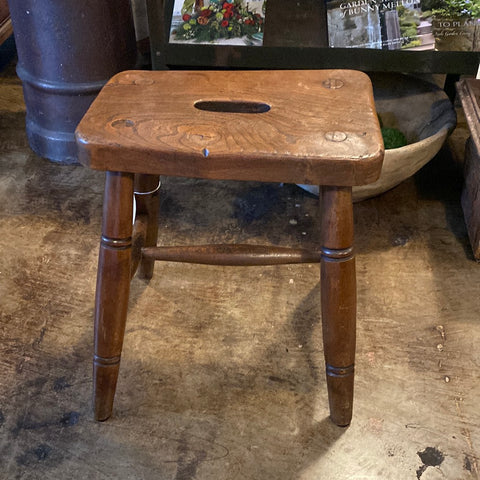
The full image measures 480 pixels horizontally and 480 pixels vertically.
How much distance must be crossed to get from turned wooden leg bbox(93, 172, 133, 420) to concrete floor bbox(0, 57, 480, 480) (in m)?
0.11

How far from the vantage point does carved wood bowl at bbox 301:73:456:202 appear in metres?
1.50

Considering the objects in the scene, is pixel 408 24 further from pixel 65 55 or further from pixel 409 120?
pixel 65 55

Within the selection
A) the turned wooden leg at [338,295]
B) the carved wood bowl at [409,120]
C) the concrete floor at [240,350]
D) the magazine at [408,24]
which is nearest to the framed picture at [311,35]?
the magazine at [408,24]

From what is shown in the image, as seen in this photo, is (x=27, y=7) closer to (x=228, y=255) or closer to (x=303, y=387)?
(x=228, y=255)

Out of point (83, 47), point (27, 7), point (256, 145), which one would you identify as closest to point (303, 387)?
point (256, 145)

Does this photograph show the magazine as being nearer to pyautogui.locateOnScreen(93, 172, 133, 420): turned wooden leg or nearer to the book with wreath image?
the book with wreath image

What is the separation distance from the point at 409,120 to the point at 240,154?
1014mm

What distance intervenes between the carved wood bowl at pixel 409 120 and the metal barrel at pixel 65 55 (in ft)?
2.31

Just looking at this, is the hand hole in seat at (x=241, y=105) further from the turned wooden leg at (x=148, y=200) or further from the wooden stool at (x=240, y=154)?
the turned wooden leg at (x=148, y=200)

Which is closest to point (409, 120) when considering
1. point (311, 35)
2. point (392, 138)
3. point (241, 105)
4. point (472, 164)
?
point (392, 138)

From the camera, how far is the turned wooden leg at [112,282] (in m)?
1.01

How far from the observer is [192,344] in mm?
1327

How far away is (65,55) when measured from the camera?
68.2 inches

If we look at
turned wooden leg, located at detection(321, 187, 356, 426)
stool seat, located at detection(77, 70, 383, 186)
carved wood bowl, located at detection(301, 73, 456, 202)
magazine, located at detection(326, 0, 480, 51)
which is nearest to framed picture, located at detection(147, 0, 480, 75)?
magazine, located at detection(326, 0, 480, 51)
